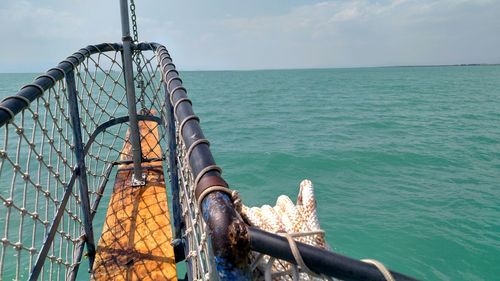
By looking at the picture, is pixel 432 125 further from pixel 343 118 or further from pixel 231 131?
pixel 231 131

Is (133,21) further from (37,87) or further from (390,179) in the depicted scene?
(390,179)

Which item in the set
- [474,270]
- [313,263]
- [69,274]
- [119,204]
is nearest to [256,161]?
[474,270]

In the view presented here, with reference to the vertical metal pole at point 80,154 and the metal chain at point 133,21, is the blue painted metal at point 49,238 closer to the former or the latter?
the vertical metal pole at point 80,154

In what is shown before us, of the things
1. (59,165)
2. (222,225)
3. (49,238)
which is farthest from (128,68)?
(222,225)

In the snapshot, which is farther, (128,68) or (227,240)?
(128,68)

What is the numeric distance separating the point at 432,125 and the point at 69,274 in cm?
2002

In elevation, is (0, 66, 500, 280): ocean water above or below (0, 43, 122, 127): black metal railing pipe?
below

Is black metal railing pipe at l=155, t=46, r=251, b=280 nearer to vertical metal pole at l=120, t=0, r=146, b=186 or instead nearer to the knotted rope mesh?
the knotted rope mesh

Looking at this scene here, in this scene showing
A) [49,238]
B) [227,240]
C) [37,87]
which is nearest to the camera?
[227,240]

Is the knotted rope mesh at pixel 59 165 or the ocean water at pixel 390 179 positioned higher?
the knotted rope mesh at pixel 59 165

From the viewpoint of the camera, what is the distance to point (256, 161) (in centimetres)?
1235

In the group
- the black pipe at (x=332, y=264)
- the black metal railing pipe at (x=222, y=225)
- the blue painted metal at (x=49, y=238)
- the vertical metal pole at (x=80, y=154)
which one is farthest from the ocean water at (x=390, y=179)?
the black metal railing pipe at (x=222, y=225)

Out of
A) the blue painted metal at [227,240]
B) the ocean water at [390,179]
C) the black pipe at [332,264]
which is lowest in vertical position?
the ocean water at [390,179]

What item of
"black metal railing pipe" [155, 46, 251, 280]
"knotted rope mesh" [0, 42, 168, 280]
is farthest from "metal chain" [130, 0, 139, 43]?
"black metal railing pipe" [155, 46, 251, 280]
